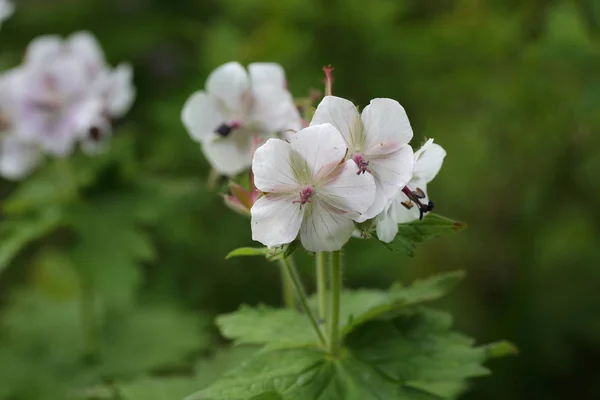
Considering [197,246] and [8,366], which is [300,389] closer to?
[8,366]

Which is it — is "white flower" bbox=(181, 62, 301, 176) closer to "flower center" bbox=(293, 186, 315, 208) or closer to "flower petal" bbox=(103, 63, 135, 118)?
"flower center" bbox=(293, 186, 315, 208)

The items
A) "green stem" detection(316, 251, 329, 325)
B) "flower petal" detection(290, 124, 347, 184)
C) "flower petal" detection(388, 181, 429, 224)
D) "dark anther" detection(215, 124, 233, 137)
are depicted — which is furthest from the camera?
"dark anther" detection(215, 124, 233, 137)

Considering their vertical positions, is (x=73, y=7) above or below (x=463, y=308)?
above

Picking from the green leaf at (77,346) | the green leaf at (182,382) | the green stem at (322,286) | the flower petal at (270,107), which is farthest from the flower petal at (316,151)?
the green leaf at (77,346)

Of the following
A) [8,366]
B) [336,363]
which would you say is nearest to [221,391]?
[336,363]

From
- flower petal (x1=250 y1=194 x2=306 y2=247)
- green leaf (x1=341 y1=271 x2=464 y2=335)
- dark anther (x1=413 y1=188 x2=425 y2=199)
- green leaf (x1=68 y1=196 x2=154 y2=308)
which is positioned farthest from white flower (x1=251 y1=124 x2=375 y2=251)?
green leaf (x1=68 y1=196 x2=154 y2=308)

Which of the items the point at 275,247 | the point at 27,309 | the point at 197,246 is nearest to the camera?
the point at 275,247
